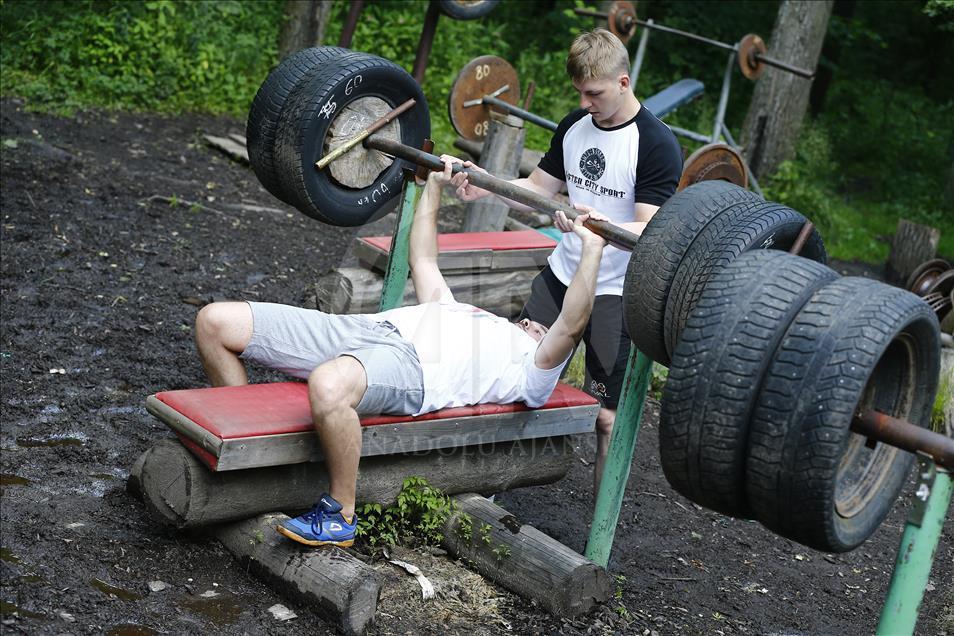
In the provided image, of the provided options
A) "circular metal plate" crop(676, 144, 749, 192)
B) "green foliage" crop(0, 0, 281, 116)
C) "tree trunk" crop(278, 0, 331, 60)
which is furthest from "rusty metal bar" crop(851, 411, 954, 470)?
"tree trunk" crop(278, 0, 331, 60)

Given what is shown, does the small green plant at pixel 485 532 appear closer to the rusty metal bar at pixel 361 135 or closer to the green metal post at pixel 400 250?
the green metal post at pixel 400 250

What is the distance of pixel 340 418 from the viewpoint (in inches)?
119

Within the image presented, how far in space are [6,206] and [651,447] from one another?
4162 millimetres

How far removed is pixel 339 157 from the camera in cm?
404

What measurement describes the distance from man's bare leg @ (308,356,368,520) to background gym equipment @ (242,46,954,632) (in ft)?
2.88

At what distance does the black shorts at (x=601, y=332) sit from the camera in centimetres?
371

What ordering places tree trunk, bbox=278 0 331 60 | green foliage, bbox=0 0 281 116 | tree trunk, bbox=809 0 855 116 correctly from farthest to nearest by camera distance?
tree trunk, bbox=809 0 855 116 → tree trunk, bbox=278 0 331 60 → green foliage, bbox=0 0 281 116

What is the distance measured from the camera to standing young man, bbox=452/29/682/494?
353cm

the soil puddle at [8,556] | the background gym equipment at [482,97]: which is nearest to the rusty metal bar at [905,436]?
the soil puddle at [8,556]

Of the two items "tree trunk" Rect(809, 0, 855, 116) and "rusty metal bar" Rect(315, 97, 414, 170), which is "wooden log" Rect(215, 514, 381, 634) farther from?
"tree trunk" Rect(809, 0, 855, 116)

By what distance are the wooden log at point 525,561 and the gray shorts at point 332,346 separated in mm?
493

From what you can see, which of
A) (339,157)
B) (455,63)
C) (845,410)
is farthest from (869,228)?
(845,410)

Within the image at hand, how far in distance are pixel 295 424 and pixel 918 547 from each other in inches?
70.1

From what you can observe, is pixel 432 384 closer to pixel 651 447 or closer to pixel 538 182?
pixel 538 182
